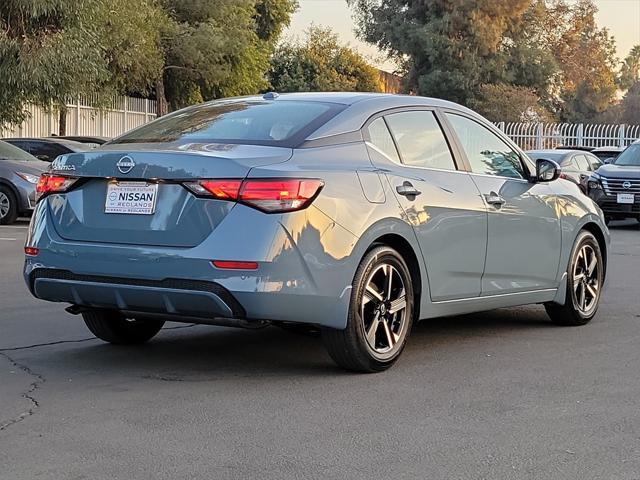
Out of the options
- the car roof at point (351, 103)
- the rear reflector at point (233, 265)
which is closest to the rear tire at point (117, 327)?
the rear reflector at point (233, 265)

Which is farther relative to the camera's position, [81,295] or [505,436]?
[81,295]

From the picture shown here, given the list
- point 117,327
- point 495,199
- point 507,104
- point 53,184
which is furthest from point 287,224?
point 507,104

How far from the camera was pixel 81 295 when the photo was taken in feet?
19.1

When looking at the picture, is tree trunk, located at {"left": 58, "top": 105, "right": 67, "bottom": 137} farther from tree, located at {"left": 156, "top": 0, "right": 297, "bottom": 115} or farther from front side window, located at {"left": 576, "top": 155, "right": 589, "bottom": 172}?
front side window, located at {"left": 576, "top": 155, "right": 589, "bottom": 172}

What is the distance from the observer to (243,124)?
621cm

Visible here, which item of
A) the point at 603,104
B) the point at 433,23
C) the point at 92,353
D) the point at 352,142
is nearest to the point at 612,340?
the point at 352,142

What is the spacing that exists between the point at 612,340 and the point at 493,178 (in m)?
1.44

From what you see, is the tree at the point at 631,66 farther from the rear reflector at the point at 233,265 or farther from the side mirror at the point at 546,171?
the rear reflector at the point at 233,265

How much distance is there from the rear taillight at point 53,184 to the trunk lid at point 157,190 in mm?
35

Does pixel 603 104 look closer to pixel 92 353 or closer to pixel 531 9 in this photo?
pixel 531 9

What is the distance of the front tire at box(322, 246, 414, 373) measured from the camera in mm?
5832

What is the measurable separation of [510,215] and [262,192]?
234cm

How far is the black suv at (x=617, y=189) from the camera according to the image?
62.1 ft

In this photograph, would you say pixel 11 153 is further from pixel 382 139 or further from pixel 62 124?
pixel 62 124
